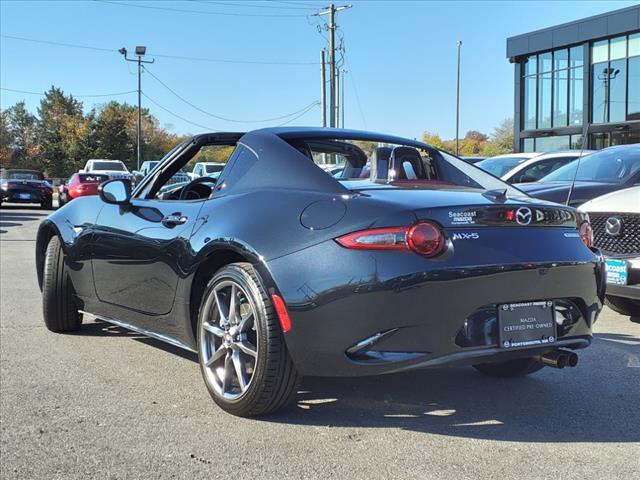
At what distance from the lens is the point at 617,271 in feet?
17.8

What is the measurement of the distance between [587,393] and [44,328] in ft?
13.6

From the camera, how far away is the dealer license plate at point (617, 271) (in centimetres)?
538

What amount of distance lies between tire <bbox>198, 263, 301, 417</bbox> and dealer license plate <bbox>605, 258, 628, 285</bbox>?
3.26 meters

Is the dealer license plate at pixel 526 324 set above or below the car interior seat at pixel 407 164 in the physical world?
below

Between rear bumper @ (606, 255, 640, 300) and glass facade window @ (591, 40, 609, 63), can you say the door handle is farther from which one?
glass facade window @ (591, 40, 609, 63)

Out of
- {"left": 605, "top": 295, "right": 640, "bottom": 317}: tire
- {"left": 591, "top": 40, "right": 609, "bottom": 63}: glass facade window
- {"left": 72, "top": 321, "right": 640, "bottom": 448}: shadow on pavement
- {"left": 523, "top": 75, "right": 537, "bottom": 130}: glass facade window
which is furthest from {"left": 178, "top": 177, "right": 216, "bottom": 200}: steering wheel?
{"left": 523, "top": 75, "right": 537, "bottom": 130}: glass facade window

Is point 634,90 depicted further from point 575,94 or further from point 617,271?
point 617,271

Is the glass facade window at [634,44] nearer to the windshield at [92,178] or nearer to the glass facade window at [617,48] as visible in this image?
the glass facade window at [617,48]

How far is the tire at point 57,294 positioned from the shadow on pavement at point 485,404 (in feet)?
4.13

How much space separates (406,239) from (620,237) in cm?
330

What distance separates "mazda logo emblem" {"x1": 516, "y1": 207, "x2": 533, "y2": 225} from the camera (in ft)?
10.6

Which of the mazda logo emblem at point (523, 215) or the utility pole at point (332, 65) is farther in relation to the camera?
the utility pole at point (332, 65)

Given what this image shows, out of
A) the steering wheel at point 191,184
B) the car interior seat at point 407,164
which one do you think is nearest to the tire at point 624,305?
the car interior seat at point 407,164

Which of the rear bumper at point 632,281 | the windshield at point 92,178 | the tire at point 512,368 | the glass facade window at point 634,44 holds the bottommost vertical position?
the tire at point 512,368
